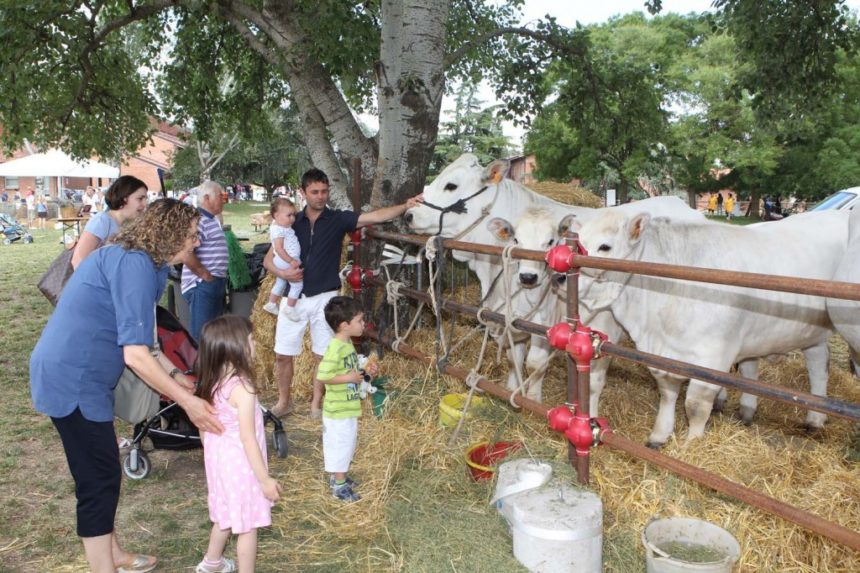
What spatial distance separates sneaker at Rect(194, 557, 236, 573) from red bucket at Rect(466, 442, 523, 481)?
4.56ft

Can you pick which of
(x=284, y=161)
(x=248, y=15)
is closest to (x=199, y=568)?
(x=248, y=15)

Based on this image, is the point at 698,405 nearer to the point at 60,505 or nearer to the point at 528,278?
the point at 528,278

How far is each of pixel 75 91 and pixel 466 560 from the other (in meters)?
9.27

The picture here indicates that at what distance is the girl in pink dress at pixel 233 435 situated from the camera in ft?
10.3

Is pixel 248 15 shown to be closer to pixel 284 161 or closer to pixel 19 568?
pixel 19 568

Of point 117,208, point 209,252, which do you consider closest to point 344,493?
point 117,208

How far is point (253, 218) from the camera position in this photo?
26609mm

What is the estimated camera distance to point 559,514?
120 inches

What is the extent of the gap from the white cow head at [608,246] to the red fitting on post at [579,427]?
110cm

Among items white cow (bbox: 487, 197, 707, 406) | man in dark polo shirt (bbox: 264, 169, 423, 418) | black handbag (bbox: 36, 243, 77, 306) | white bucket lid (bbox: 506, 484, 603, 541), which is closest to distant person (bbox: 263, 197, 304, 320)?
man in dark polo shirt (bbox: 264, 169, 423, 418)

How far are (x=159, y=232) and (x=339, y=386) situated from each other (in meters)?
1.58

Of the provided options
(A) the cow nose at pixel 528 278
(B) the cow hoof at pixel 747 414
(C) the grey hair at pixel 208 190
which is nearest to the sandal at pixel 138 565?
(A) the cow nose at pixel 528 278

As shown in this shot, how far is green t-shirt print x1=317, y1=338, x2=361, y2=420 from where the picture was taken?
4.17 meters

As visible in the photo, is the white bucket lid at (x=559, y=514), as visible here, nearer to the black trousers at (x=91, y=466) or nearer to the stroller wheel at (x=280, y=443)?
the black trousers at (x=91, y=466)
